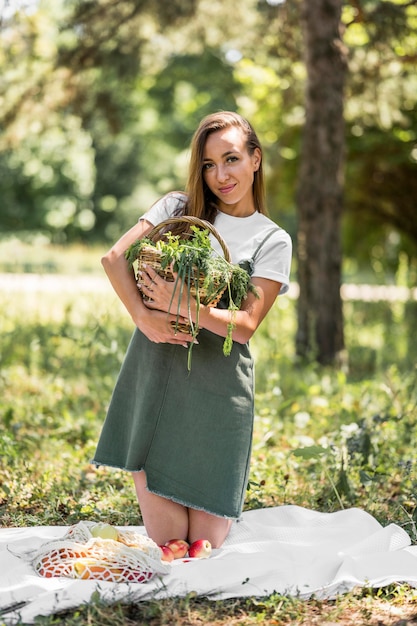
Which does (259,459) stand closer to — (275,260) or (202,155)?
(275,260)

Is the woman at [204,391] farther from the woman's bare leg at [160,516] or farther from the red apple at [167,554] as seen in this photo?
the red apple at [167,554]

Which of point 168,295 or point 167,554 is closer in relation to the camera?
point 168,295

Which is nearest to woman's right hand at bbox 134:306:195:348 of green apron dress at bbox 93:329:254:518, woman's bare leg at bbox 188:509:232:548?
green apron dress at bbox 93:329:254:518

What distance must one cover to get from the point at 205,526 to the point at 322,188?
4694 millimetres

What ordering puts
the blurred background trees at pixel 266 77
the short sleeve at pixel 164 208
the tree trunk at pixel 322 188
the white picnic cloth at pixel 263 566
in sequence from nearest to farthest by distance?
the white picnic cloth at pixel 263 566
the short sleeve at pixel 164 208
the tree trunk at pixel 322 188
the blurred background trees at pixel 266 77

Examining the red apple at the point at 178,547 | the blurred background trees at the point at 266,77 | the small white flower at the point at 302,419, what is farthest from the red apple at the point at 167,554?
the blurred background trees at the point at 266,77

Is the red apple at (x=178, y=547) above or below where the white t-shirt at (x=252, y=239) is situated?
below

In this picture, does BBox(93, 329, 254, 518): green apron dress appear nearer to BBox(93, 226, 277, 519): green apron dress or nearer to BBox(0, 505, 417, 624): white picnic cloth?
BBox(93, 226, 277, 519): green apron dress

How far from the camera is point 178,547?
342cm

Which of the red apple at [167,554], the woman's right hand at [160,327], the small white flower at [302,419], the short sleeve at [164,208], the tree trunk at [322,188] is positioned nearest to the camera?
the woman's right hand at [160,327]

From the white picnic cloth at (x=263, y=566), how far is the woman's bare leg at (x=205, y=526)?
0.06m

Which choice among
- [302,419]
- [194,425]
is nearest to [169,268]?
[194,425]

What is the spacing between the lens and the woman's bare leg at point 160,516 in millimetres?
3512

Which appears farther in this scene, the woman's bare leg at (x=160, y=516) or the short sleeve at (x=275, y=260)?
the woman's bare leg at (x=160, y=516)
